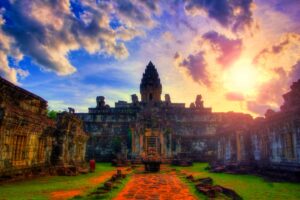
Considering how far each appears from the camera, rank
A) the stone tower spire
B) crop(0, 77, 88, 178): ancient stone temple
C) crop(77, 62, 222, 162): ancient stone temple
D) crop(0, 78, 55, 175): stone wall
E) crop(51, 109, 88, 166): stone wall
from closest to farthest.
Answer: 1. crop(0, 78, 55, 175): stone wall
2. crop(0, 77, 88, 178): ancient stone temple
3. crop(51, 109, 88, 166): stone wall
4. crop(77, 62, 222, 162): ancient stone temple
5. the stone tower spire

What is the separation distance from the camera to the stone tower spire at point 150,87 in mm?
49875

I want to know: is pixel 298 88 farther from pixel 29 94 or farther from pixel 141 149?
pixel 141 149

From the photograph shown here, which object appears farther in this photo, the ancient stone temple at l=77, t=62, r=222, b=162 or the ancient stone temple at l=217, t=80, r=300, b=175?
the ancient stone temple at l=77, t=62, r=222, b=162

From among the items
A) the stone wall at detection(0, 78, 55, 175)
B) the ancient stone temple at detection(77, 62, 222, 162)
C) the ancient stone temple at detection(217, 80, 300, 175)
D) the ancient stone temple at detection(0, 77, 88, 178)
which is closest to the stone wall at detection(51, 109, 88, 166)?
the ancient stone temple at detection(0, 77, 88, 178)

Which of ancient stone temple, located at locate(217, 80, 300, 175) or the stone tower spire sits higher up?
the stone tower spire

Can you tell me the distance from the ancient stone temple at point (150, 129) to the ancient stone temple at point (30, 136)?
12601mm

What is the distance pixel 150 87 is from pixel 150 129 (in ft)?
49.7

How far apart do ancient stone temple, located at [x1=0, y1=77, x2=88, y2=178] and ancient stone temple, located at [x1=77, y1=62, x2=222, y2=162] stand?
12601 millimetres

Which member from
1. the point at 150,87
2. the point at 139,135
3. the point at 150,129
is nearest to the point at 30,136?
the point at 139,135

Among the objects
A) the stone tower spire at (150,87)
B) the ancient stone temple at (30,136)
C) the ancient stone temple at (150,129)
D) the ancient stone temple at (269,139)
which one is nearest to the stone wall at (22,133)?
the ancient stone temple at (30,136)

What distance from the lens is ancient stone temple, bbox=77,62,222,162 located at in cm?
3631

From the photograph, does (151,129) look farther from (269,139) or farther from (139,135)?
(269,139)

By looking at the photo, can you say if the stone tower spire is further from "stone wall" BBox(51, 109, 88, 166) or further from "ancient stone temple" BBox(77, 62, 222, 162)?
"stone wall" BBox(51, 109, 88, 166)

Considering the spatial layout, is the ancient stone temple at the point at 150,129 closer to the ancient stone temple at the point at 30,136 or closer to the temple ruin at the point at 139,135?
the temple ruin at the point at 139,135
